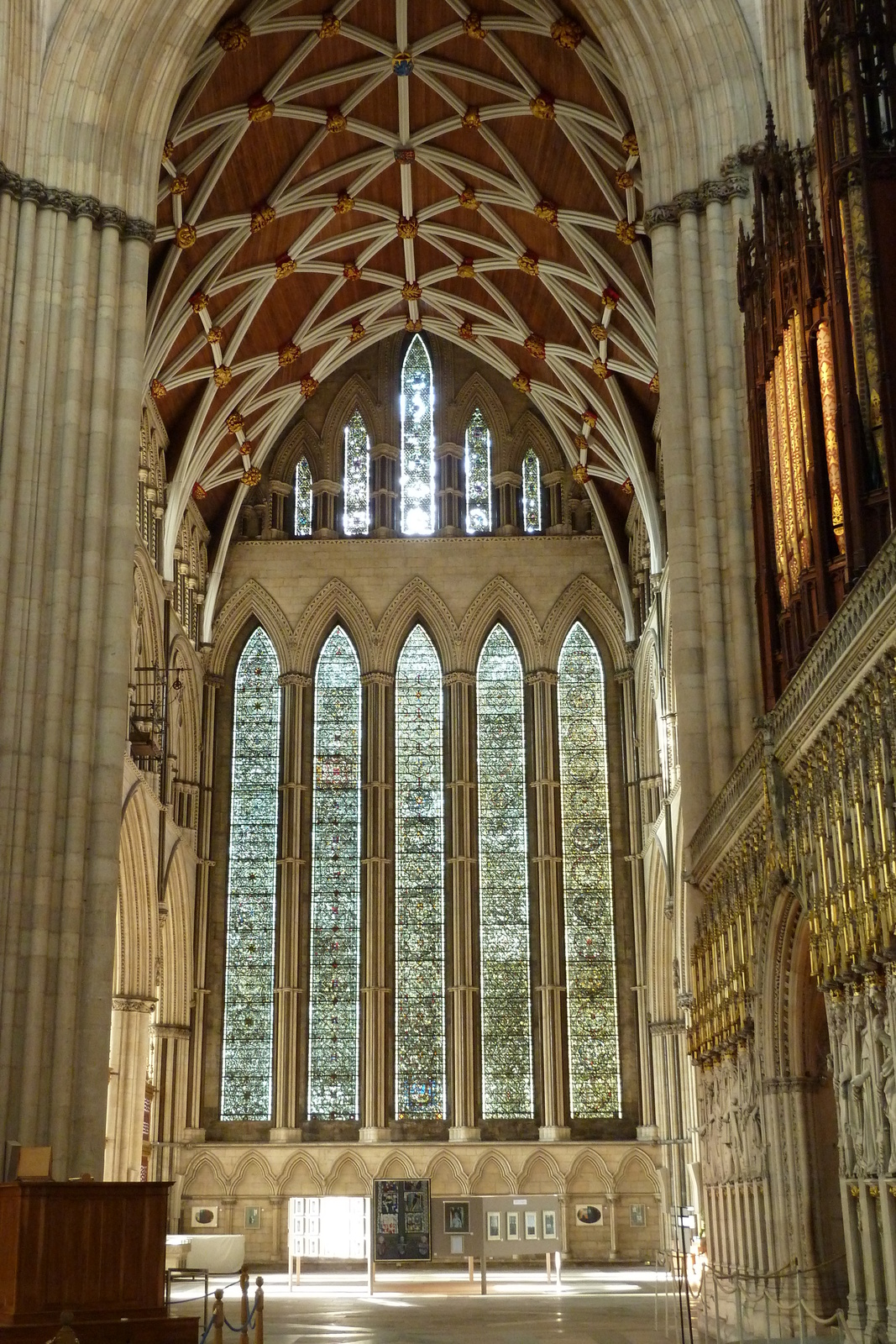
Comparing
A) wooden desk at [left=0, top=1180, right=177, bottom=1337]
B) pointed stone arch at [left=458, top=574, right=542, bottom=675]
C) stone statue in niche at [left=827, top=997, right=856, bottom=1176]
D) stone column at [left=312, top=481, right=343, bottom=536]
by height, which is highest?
stone column at [left=312, top=481, right=343, bottom=536]

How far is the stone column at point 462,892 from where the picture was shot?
26.5 m

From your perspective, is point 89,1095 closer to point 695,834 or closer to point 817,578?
point 695,834

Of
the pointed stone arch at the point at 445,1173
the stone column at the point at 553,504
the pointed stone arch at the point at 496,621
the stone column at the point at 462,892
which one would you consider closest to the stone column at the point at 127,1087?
the pointed stone arch at the point at 445,1173

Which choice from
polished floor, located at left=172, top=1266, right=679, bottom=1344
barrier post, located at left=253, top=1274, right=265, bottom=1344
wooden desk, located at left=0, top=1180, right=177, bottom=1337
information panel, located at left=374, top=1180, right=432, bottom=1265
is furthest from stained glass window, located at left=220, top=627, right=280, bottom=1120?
barrier post, located at left=253, top=1274, right=265, bottom=1344

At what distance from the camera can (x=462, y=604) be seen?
95.5ft

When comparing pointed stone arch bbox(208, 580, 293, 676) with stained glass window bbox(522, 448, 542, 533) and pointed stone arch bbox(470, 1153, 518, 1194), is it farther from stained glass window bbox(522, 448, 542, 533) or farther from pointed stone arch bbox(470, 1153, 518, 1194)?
pointed stone arch bbox(470, 1153, 518, 1194)

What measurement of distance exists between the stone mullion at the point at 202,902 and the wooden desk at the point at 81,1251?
629 inches

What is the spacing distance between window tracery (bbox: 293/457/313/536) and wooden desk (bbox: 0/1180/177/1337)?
1997 cm

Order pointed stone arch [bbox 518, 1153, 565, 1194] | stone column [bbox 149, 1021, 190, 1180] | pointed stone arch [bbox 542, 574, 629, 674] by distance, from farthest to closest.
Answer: pointed stone arch [bbox 542, 574, 629, 674]
pointed stone arch [bbox 518, 1153, 565, 1194]
stone column [bbox 149, 1021, 190, 1180]

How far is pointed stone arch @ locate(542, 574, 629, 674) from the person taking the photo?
28797mm

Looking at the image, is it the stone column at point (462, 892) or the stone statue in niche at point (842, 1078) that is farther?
the stone column at point (462, 892)

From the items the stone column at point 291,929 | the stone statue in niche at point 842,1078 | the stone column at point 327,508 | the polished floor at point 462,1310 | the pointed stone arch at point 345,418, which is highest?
the pointed stone arch at point 345,418

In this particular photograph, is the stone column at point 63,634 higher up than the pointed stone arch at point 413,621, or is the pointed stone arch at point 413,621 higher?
the pointed stone arch at point 413,621

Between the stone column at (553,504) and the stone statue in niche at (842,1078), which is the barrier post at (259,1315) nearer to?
the stone statue in niche at (842,1078)
